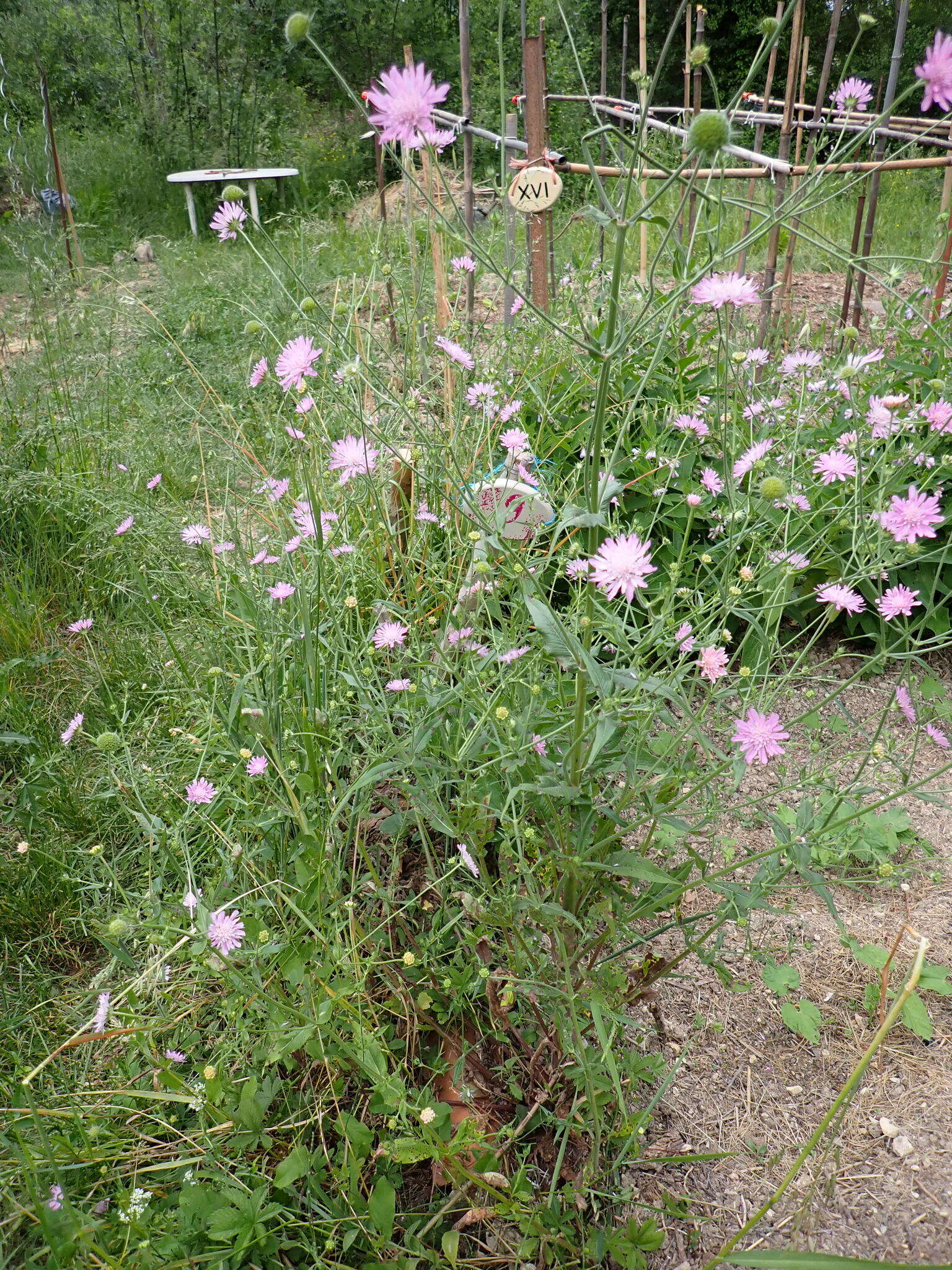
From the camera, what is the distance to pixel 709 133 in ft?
2.63

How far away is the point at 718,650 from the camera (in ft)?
3.90

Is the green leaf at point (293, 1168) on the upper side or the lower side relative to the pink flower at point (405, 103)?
lower

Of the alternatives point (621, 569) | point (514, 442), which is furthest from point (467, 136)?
point (621, 569)

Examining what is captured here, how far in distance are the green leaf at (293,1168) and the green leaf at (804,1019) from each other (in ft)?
2.38

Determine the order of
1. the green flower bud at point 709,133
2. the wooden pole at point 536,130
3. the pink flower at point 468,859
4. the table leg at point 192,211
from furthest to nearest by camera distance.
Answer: the table leg at point 192,211, the wooden pole at point 536,130, the pink flower at point 468,859, the green flower bud at point 709,133

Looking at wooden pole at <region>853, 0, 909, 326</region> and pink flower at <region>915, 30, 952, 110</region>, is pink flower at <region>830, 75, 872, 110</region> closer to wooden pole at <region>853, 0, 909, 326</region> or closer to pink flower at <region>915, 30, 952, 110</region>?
pink flower at <region>915, 30, 952, 110</region>

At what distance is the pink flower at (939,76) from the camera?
0.81 metres

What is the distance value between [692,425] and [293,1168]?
1275mm

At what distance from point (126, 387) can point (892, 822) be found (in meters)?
3.04

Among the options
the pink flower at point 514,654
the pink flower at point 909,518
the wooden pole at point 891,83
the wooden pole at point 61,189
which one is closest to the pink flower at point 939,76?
the pink flower at point 909,518

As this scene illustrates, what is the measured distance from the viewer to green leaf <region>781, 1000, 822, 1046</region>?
4.39 ft

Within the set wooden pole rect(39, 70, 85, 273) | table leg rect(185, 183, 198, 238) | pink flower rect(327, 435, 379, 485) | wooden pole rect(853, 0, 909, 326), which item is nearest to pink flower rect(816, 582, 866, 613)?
pink flower rect(327, 435, 379, 485)

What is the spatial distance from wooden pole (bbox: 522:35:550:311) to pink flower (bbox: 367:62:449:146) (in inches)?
63.0

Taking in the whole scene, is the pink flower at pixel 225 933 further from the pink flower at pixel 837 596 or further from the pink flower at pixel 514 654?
the pink flower at pixel 837 596
